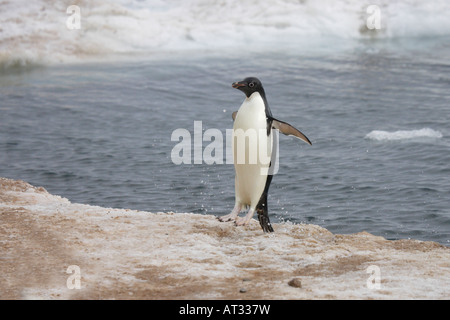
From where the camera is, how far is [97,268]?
6.35 meters

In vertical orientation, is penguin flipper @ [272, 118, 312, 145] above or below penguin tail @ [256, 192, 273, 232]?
above

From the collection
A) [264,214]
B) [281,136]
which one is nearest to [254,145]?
[264,214]

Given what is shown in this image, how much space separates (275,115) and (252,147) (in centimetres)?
822

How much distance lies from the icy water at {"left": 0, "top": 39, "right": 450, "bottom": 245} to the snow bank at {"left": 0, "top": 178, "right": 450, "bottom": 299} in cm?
202

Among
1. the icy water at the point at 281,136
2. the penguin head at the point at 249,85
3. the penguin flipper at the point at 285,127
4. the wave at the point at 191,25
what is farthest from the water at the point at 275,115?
the penguin head at the point at 249,85

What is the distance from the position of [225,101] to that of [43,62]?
6387mm

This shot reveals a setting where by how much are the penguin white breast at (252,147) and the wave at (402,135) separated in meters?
6.27

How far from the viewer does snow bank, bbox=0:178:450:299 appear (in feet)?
19.0

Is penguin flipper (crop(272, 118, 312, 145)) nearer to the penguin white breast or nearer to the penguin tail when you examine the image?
the penguin white breast

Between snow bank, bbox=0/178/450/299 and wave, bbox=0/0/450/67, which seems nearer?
snow bank, bbox=0/178/450/299

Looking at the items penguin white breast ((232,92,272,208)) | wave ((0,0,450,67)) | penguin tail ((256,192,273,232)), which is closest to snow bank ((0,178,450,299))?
penguin tail ((256,192,273,232))

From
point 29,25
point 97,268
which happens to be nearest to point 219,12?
point 29,25

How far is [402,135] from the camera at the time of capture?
46.1 feet
